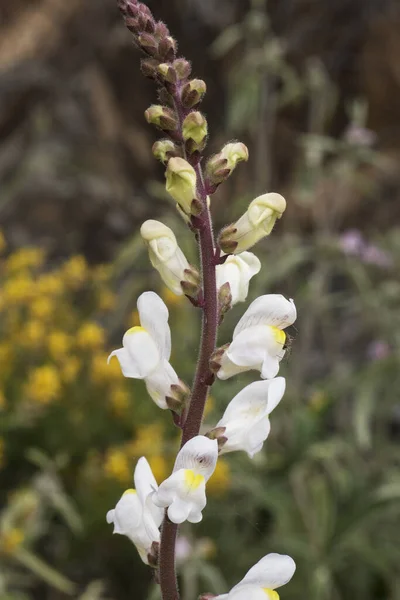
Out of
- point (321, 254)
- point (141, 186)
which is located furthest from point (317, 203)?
point (321, 254)

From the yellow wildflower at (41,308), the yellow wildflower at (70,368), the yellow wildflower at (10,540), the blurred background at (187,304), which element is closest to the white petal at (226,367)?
the blurred background at (187,304)

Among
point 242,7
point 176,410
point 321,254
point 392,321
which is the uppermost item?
point 242,7

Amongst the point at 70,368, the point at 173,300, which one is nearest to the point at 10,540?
the point at 70,368

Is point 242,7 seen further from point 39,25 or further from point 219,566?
point 219,566

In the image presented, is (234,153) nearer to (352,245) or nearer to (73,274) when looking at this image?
(352,245)

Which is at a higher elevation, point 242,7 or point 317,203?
point 242,7

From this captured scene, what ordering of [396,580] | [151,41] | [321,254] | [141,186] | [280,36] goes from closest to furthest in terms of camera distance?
[151,41] → [396,580] → [321,254] → [280,36] → [141,186]

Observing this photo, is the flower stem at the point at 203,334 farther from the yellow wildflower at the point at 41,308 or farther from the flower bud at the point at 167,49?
the yellow wildflower at the point at 41,308
